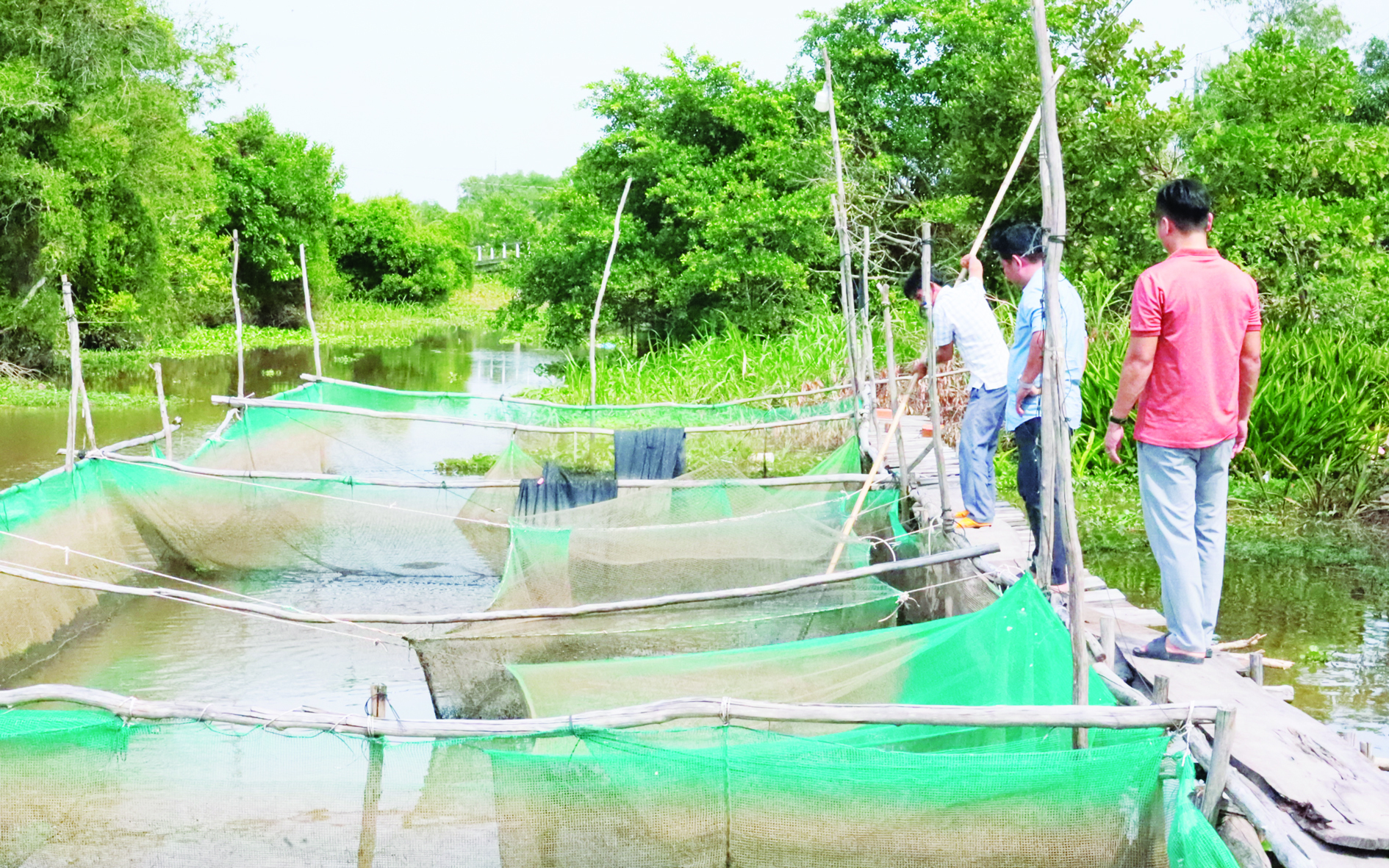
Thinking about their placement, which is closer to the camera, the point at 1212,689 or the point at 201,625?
the point at 1212,689

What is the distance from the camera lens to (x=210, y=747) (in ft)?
8.86

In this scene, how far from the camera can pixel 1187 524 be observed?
335 centimetres

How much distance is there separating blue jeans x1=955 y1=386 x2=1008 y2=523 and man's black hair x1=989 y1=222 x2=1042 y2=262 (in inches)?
34.2

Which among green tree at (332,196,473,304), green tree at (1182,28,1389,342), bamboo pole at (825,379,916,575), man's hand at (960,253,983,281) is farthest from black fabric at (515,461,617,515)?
green tree at (332,196,473,304)

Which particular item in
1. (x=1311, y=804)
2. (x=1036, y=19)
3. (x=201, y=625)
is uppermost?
(x=1036, y=19)

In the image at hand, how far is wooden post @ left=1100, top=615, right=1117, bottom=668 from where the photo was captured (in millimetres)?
3355

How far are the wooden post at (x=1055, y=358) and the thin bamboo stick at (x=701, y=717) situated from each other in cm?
21

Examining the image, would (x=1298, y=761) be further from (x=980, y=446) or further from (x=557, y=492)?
(x=557, y=492)

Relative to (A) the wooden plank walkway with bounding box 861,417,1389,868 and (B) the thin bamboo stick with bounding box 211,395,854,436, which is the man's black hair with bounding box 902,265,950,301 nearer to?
(B) the thin bamboo stick with bounding box 211,395,854,436

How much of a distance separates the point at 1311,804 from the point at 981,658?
0.83m

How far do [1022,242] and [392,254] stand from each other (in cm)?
2787

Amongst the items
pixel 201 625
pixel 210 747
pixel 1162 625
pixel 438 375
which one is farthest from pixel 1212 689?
pixel 438 375

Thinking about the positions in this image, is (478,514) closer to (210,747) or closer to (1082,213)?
(210,747)

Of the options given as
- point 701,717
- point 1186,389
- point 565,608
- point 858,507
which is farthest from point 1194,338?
point 858,507
